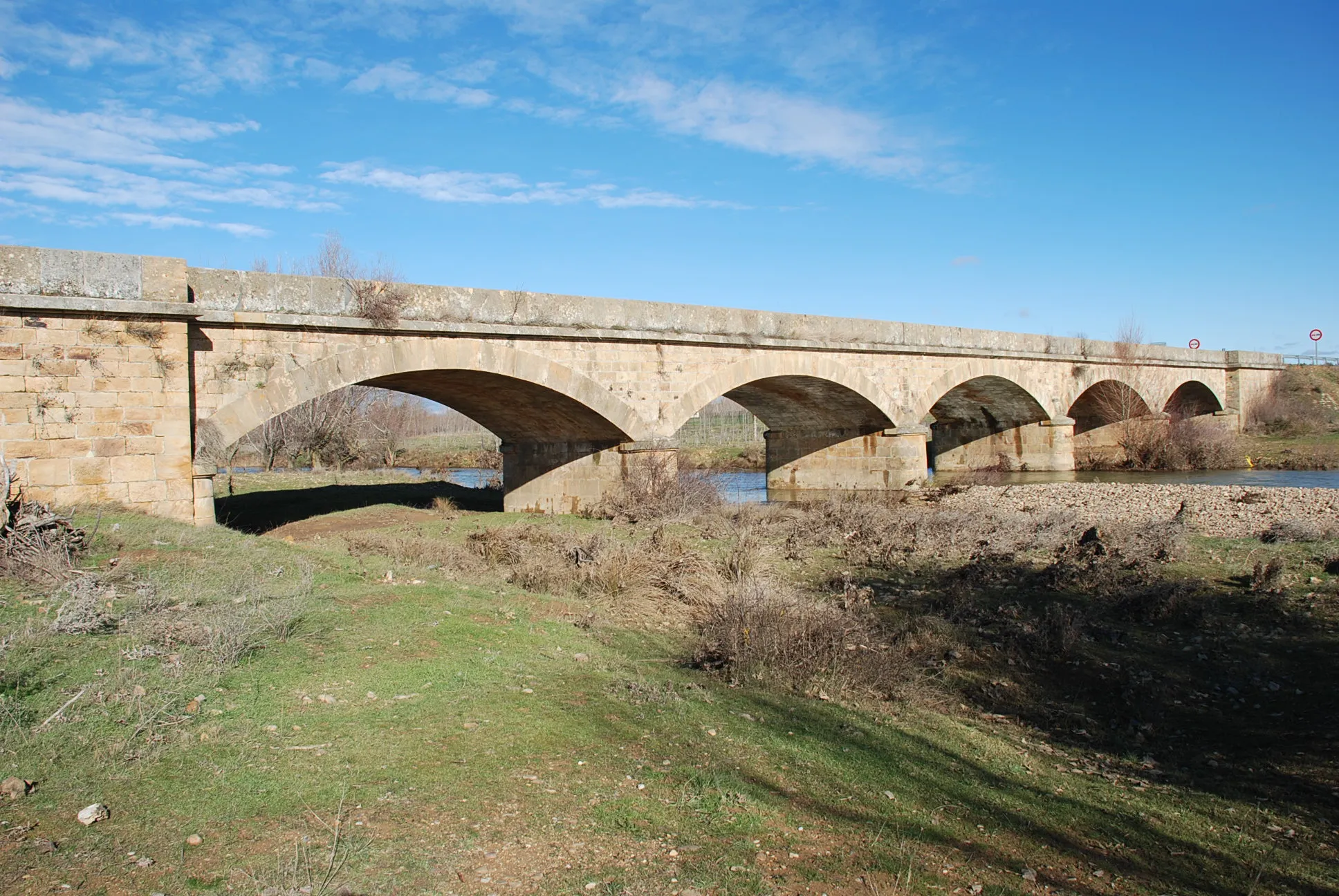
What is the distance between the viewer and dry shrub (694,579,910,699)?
5.82m

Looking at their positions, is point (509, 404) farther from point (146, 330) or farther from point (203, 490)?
point (146, 330)

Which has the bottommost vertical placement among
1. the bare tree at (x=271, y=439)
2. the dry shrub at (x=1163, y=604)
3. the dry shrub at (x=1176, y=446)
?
the dry shrub at (x=1163, y=604)

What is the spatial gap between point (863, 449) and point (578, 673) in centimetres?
1685

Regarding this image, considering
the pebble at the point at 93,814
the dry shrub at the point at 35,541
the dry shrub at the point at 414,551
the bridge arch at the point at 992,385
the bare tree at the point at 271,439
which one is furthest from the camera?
the bare tree at the point at 271,439

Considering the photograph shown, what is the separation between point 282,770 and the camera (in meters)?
3.64

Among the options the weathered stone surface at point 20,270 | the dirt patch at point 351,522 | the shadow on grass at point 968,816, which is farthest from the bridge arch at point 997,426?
the weathered stone surface at point 20,270

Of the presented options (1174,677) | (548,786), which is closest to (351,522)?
(548,786)

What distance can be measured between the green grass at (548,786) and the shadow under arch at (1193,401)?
33059 millimetres

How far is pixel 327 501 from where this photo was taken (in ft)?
56.2

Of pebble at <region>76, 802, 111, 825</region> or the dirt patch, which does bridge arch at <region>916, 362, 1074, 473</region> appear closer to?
the dirt patch

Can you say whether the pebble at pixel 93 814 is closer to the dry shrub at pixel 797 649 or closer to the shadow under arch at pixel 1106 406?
the dry shrub at pixel 797 649

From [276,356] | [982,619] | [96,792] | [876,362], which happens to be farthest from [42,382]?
[876,362]

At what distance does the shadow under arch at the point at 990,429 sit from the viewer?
1001 inches

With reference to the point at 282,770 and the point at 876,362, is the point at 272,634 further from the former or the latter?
the point at 876,362
